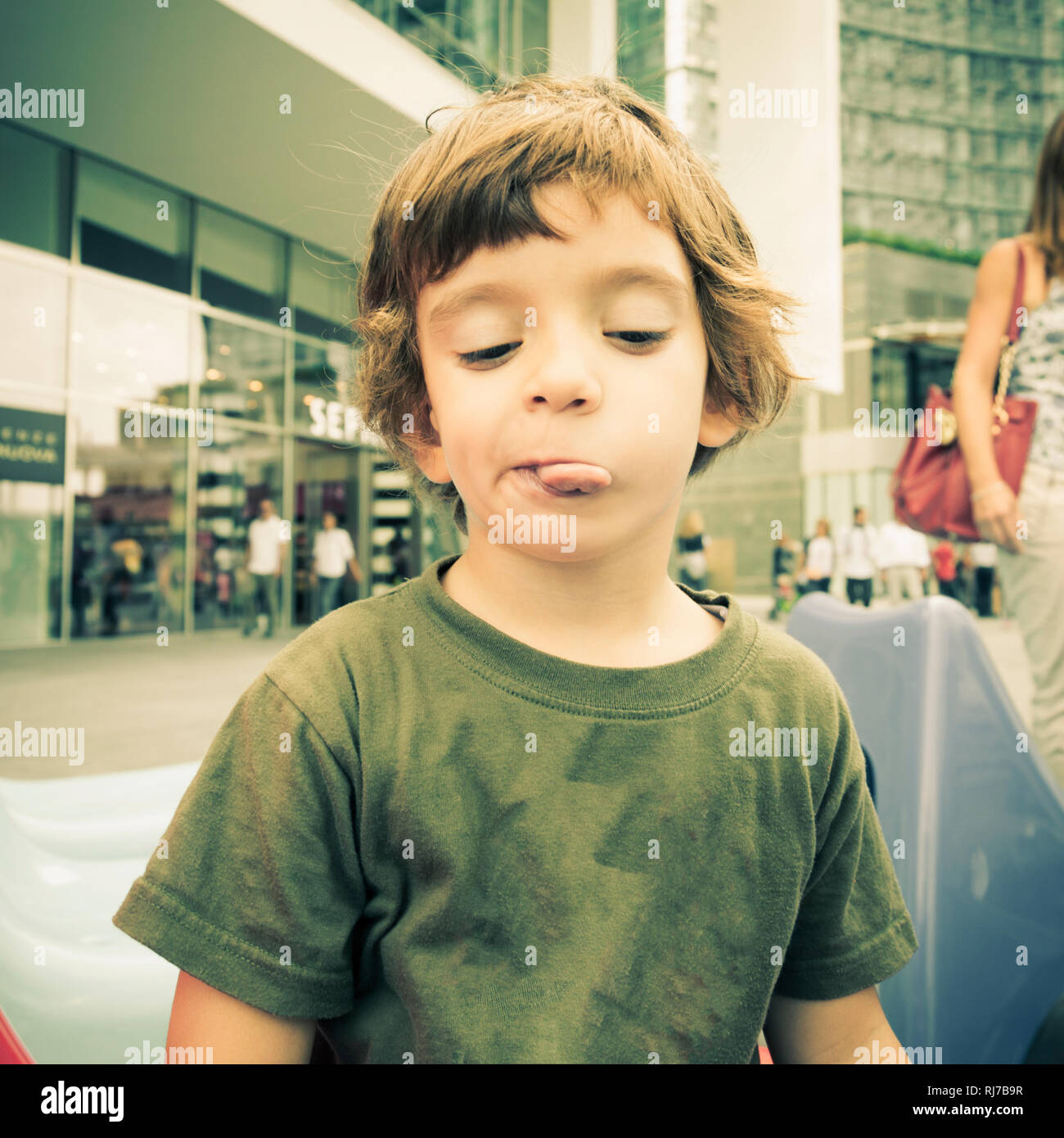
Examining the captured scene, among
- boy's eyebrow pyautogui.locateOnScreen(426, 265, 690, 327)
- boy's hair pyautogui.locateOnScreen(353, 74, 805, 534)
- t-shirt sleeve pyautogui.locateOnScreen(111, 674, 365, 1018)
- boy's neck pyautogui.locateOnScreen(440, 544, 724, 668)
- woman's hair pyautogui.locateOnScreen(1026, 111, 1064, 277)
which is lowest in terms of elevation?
t-shirt sleeve pyautogui.locateOnScreen(111, 674, 365, 1018)

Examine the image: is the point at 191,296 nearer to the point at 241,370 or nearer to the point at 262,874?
the point at 241,370

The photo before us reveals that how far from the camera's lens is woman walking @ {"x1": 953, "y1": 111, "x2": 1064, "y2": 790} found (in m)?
1.84

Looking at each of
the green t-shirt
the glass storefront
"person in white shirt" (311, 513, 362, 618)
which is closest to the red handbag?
the green t-shirt

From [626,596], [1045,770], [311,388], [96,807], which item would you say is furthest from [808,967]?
[311,388]

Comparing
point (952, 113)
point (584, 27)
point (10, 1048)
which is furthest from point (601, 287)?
point (952, 113)

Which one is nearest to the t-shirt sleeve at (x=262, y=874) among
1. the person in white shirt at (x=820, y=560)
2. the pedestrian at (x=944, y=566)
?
the person in white shirt at (x=820, y=560)

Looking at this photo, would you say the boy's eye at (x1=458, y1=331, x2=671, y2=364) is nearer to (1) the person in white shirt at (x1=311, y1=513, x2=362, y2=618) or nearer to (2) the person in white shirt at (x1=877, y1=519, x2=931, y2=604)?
(1) the person in white shirt at (x1=311, y1=513, x2=362, y2=618)

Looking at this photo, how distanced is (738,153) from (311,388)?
5234 mm

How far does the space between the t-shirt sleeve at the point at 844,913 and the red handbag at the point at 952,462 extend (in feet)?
4.41

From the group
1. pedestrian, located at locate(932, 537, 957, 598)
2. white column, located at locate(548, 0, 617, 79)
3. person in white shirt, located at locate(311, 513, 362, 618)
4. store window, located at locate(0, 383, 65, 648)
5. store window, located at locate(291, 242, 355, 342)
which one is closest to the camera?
white column, located at locate(548, 0, 617, 79)

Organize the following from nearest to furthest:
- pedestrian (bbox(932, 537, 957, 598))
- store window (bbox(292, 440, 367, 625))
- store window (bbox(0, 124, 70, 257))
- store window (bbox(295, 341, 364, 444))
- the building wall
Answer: store window (bbox(0, 124, 70, 257)), store window (bbox(295, 341, 364, 444)), store window (bbox(292, 440, 367, 625)), pedestrian (bbox(932, 537, 957, 598)), the building wall

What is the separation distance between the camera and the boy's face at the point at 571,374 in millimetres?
705

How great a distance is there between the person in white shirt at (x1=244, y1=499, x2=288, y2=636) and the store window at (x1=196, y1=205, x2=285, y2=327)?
1.80 metres
